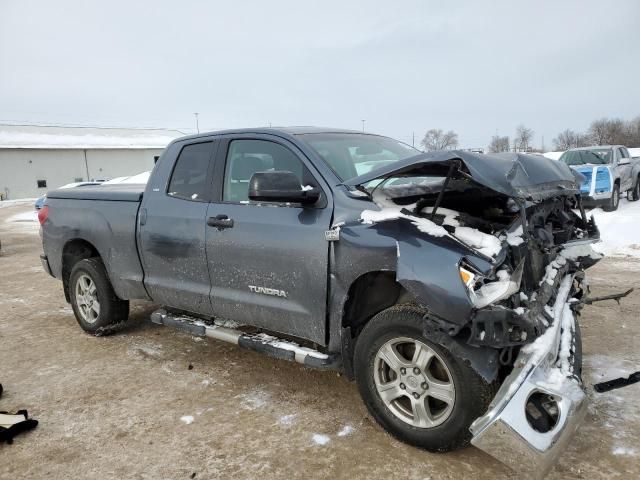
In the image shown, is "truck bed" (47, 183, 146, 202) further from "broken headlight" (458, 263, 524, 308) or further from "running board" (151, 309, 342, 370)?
"broken headlight" (458, 263, 524, 308)

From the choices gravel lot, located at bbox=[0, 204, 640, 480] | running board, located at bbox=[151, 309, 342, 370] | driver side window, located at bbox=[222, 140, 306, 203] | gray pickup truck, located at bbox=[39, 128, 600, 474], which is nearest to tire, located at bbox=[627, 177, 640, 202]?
gravel lot, located at bbox=[0, 204, 640, 480]

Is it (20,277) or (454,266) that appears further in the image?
(20,277)

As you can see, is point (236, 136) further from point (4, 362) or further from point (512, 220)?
point (4, 362)

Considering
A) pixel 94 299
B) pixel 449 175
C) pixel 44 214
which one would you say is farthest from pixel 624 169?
pixel 44 214

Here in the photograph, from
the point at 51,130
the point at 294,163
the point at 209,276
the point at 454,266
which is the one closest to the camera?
the point at 454,266

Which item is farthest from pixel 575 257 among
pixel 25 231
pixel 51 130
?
pixel 51 130

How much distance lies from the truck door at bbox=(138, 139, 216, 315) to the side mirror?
92 cm

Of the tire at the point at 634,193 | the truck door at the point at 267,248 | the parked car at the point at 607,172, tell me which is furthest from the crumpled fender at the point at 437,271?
the tire at the point at 634,193

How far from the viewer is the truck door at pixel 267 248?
3389mm

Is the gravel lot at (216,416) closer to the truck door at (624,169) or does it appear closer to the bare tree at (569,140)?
the truck door at (624,169)

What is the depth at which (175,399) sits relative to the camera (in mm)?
3793

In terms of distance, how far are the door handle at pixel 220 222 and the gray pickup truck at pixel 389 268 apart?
12 millimetres

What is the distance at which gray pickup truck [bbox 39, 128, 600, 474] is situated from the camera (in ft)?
8.54

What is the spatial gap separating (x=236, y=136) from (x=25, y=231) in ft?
48.5
